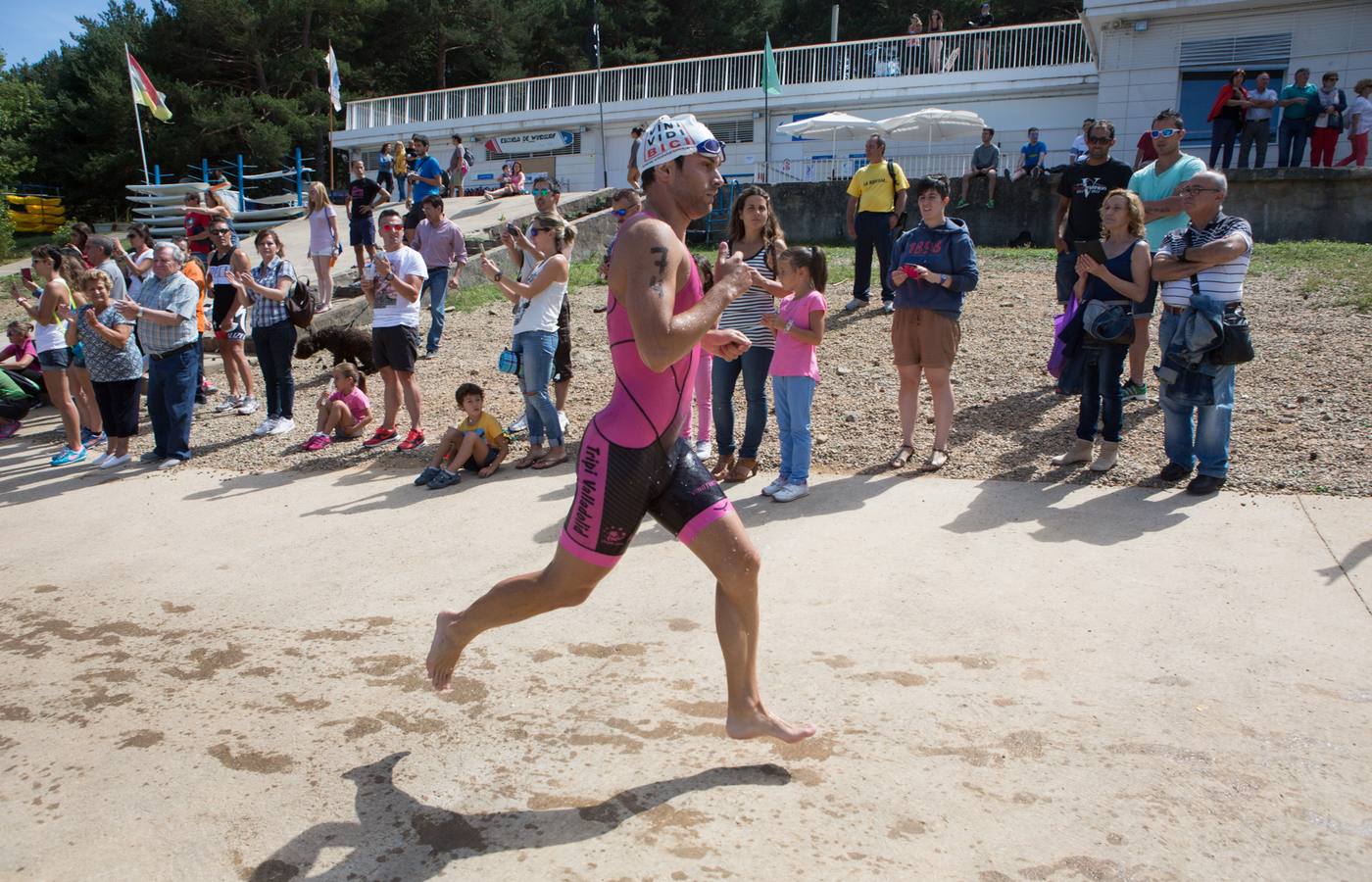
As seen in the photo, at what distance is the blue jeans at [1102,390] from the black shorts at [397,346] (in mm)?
5285

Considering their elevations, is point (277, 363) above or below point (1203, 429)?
above

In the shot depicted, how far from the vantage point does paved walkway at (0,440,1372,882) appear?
A: 9.72 ft

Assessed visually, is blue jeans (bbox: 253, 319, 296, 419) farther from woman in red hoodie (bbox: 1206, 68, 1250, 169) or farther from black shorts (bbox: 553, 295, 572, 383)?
woman in red hoodie (bbox: 1206, 68, 1250, 169)

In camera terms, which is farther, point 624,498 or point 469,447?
point 469,447

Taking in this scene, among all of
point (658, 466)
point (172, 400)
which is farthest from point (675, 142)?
point (172, 400)

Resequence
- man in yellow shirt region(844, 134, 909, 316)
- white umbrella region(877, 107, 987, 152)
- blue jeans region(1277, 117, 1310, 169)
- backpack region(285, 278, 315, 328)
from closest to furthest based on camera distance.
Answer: backpack region(285, 278, 315, 328), man in yellow shirt region(844, 134, 909, 316), blue jeans region(1277, 117, 1310, 169), white umbrella region(877, 107, 987, 152)

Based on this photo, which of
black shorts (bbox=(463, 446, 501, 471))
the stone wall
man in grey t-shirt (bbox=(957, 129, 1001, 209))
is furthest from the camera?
man in grey t-shirt (bbox=(957, 129, 1001, 209))

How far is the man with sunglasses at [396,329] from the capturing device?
8156mm

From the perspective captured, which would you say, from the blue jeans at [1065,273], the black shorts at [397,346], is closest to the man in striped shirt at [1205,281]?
the blue jeans at [1065,273]

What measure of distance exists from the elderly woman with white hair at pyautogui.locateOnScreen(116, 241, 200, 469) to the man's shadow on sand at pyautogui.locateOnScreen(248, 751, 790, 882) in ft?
20.8

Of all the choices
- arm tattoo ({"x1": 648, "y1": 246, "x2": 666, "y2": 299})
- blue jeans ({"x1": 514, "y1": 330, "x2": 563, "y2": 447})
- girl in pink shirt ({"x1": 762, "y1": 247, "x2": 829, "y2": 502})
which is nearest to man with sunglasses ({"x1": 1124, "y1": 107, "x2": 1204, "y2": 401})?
girl in pink shirt ({"x1": 762, "y1": 247, "x2": 829, "y2": 502})

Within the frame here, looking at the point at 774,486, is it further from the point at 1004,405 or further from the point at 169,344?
the point at 169,344

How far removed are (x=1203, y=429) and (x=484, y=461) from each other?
501 centimetres

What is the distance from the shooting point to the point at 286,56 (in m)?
42.8
